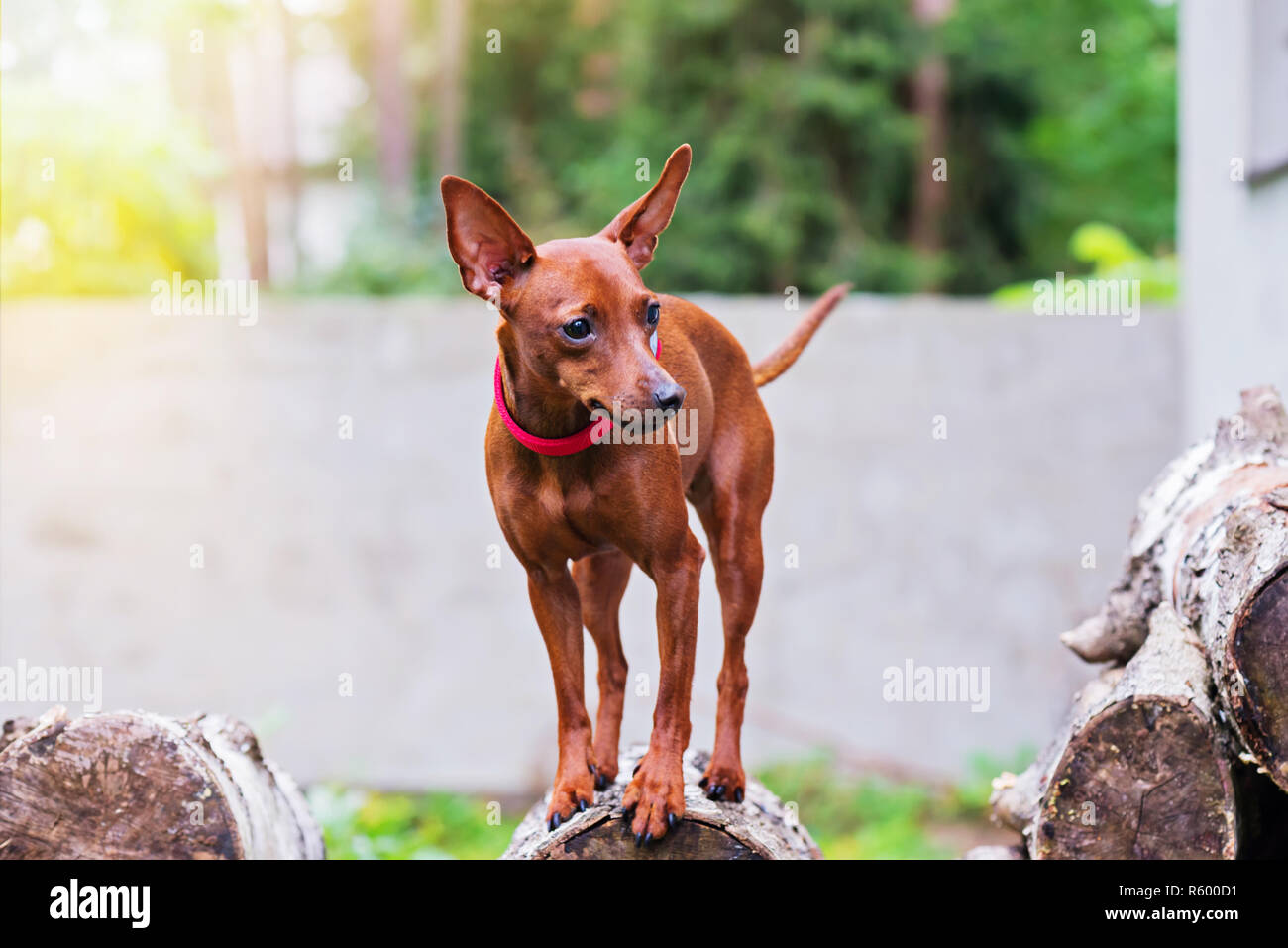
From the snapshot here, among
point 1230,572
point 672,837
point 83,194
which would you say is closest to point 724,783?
point 672,837

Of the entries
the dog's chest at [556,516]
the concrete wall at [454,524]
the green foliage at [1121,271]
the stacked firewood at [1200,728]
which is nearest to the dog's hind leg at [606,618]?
the dog's chest at [556,516]

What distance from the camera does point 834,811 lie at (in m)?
7.38

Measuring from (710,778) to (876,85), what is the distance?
10.1 metres

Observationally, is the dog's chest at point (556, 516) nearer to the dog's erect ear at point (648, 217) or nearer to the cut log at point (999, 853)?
the dog's erect ear at point (648, 217)

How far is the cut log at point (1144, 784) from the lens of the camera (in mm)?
2885

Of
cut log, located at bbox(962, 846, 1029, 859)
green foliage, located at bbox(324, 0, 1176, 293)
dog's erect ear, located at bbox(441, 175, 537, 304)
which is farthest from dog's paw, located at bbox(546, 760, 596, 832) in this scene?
green foliage, located at bbox(324, 0, 1176, 293)

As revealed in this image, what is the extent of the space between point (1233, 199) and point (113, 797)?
19.0 ft

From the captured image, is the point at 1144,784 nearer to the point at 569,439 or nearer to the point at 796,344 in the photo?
the point at 796,344

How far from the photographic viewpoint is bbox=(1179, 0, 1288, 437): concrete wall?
5551 mm

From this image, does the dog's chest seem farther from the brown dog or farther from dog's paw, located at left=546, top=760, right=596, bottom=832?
dog's paw, located at left=546, top=760, right=596, bottom=832

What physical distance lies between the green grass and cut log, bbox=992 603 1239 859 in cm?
383
